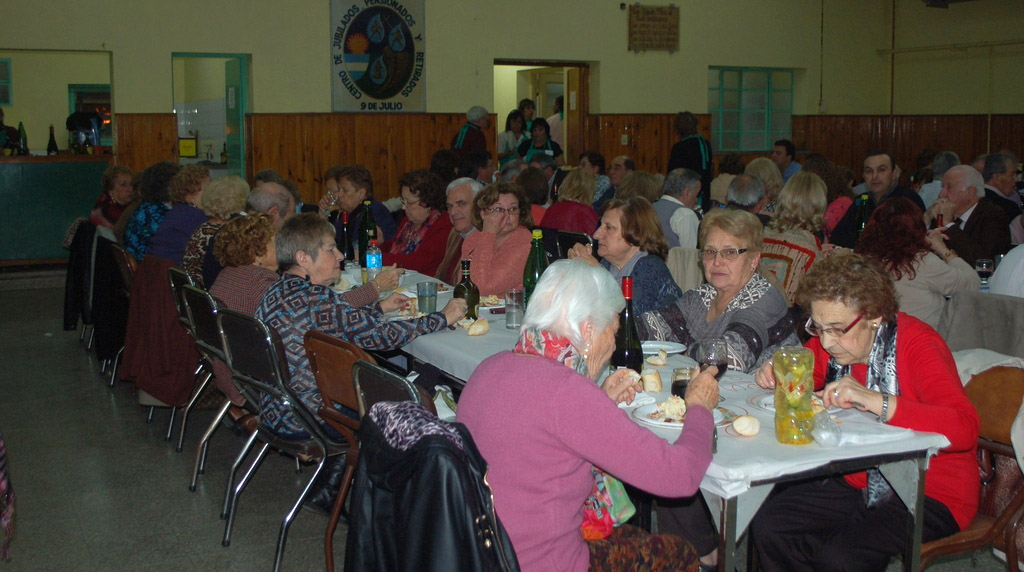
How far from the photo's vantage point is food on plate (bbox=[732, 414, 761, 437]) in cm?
221

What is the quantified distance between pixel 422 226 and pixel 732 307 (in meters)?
3.04

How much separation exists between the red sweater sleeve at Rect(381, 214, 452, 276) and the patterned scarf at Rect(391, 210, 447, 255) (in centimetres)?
9

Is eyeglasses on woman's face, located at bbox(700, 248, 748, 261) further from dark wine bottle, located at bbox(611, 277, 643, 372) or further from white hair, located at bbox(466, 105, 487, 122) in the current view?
white hair, located at bbox(466, 105, 487, 122)

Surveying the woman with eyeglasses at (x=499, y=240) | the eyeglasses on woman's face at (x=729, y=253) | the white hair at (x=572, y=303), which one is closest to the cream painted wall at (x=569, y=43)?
the woman with eyeglasses at (x=499, y=240)

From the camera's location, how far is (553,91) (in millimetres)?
14070

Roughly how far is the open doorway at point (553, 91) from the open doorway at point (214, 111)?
10.2 ft

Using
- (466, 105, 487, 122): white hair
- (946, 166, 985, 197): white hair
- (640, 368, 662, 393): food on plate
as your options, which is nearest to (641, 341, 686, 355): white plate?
(640, 368, 662, 393): food on plate

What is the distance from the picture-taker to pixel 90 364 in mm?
6352

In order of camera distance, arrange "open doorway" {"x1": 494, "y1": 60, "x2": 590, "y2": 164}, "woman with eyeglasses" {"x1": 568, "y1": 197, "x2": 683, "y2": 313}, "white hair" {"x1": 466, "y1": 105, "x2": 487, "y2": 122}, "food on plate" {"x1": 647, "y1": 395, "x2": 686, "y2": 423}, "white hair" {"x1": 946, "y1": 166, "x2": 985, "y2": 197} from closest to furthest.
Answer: "food on plate" {"x1": 647, "y1": 395, "x2": 686, "y2": 423} → "woman with eyeglasses" {"x1": 568, "y1": 197, "x2": 683, "y2": 313} → "white hair" {"x1": 946, "y1": 166, "x2": 985, "y2": 197} → "white hair" {"x1": 466, "y1": 105, "x2": 487, "y2": 122} → "open doorway" {"x1": 494, "y1": 60, "x2": 590, "y2": 164}

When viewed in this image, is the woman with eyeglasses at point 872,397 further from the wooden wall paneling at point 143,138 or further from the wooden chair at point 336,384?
the wooden wall paneling at point 143,138

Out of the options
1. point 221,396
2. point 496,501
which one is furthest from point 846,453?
point 221,396

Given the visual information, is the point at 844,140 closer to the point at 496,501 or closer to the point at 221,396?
the point at 221,396

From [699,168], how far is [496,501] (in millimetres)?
8048

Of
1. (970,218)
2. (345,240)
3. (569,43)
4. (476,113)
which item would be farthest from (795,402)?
(569,43)
